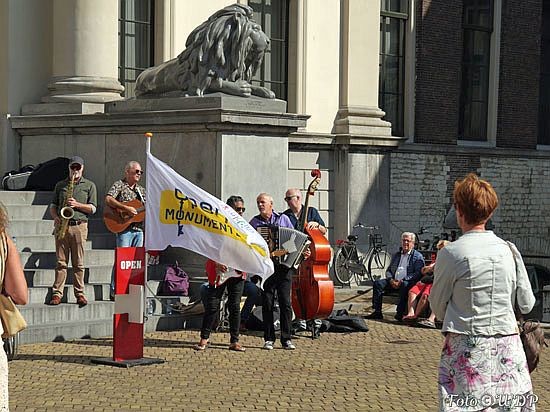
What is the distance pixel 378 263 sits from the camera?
932 inches

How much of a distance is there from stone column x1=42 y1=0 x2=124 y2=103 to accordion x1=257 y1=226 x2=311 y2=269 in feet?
19.3

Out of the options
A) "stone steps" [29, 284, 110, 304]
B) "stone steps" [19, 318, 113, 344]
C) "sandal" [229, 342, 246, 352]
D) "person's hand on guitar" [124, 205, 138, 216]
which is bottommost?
"sandal" [229, 342, 246, 352]

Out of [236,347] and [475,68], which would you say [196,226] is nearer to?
[236,347]

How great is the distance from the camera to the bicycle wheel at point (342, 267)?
73.3 feet

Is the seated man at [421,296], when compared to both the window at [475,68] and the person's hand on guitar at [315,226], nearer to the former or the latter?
the person's hand on guitar at [315,226]

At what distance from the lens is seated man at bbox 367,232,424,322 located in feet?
55.8

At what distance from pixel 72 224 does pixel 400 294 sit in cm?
490

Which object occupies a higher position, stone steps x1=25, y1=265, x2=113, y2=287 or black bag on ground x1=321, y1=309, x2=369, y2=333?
stone steps x1=25, y1=265, x2=113, y2=287

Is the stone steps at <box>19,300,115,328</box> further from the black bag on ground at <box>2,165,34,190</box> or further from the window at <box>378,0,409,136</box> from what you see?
the window at <box>378,0,409,136</box>

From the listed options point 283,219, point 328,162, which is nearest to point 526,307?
point 283,219

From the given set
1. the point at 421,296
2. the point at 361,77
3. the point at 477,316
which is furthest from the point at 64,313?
the point at 361,77

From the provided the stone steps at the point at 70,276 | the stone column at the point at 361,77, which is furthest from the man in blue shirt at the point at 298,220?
the stone column at the point at 361,77

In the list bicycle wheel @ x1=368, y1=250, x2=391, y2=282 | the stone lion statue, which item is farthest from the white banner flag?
bicycle wheel @ x1=368, y1=250, x2=391, y2=282

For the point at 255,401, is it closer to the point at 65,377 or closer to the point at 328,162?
the point at 65,377
